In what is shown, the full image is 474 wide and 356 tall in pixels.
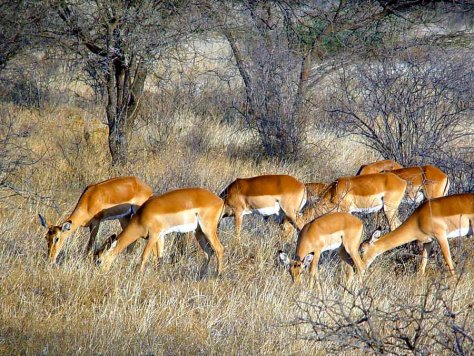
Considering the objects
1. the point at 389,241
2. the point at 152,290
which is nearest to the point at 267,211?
the point at 389,241

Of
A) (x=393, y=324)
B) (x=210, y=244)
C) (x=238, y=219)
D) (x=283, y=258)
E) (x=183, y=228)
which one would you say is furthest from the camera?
(x=238, y=219)

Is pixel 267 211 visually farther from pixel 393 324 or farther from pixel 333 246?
pixel 393 324

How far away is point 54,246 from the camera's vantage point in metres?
7.61

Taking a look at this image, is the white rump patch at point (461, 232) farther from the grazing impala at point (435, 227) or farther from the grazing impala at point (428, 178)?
the grazing impala at point (428, 178)

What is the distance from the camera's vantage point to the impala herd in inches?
299

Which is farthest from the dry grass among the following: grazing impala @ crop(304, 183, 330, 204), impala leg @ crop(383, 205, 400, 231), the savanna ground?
impala leg @ crop(383, 205, 400, 231)

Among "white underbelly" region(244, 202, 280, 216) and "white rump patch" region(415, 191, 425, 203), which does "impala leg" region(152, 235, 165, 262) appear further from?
"white rump patch" region(415, 191, 425, 203)

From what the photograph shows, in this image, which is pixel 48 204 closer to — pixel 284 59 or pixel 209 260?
pixel 209 260

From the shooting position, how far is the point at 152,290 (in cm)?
659

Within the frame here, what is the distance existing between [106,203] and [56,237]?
0.87m

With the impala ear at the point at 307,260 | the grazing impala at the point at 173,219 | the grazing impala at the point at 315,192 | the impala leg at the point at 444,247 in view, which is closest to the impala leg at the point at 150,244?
the grazing impala at the point at 173,219

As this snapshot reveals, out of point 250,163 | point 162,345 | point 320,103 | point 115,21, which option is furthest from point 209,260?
point 320,103

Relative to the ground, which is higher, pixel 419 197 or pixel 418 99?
pixel 418 99

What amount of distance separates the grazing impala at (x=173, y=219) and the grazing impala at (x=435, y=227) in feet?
4.96
